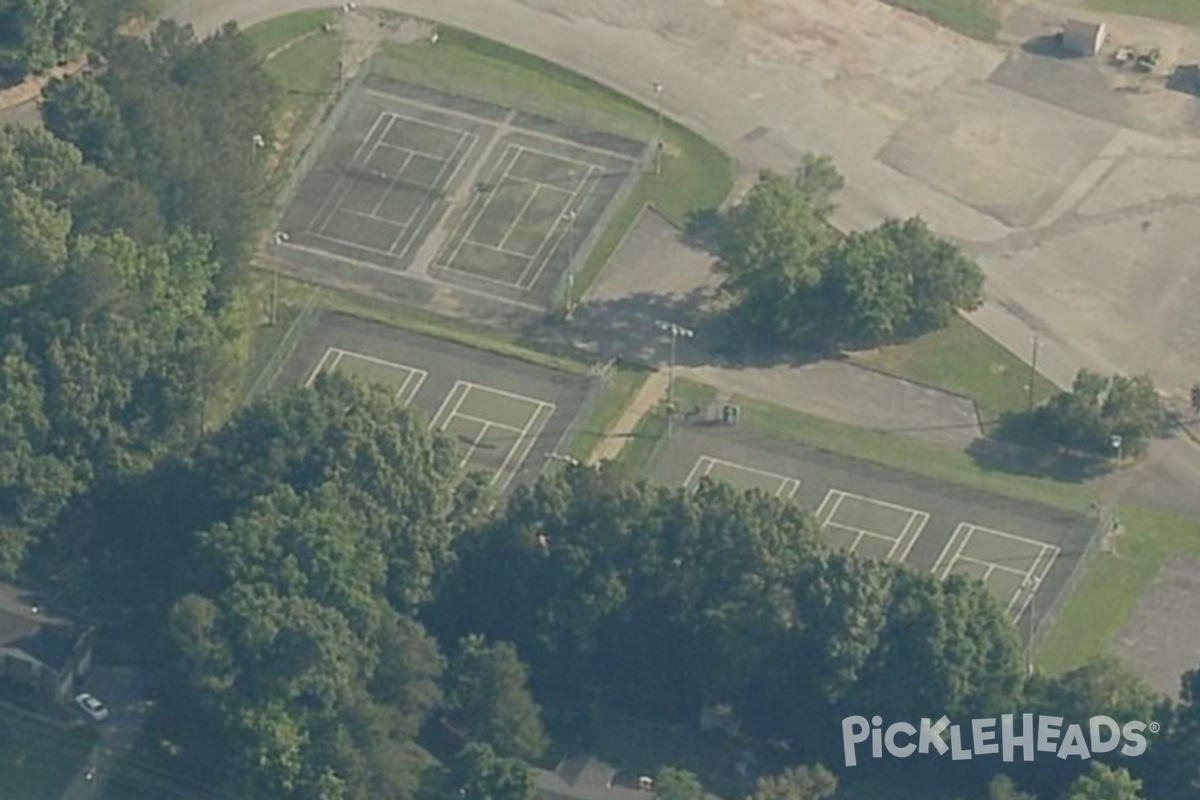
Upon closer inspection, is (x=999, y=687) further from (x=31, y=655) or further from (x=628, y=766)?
(x=31, y=655)

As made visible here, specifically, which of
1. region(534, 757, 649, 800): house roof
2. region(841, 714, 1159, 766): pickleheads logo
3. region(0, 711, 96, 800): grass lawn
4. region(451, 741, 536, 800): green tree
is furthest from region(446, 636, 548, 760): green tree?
region(0, 711, 96, 800): grass lawn

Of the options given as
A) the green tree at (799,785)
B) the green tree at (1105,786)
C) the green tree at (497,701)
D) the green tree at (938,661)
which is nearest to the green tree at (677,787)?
the green tree at (799,785)

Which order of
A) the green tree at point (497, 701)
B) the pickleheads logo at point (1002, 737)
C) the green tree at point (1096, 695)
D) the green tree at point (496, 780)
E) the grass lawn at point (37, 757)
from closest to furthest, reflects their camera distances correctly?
the green tree at point (496, 780)
the pickleheads logo at point (1002, 737)
the green tree at point (1096, 695)
the green tree at point (497, 701)
the grass lawn at point (37, 757)

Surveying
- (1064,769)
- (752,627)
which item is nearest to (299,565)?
(752,627)

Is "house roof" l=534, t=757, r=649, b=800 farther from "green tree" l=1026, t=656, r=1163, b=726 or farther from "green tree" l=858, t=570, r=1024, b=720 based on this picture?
"green tree" l=1026, t=656, r=1163, b=726

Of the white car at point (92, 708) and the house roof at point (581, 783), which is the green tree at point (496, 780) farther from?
the white car at point (92, 708)

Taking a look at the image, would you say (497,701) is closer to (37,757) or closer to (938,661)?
(938,661)
